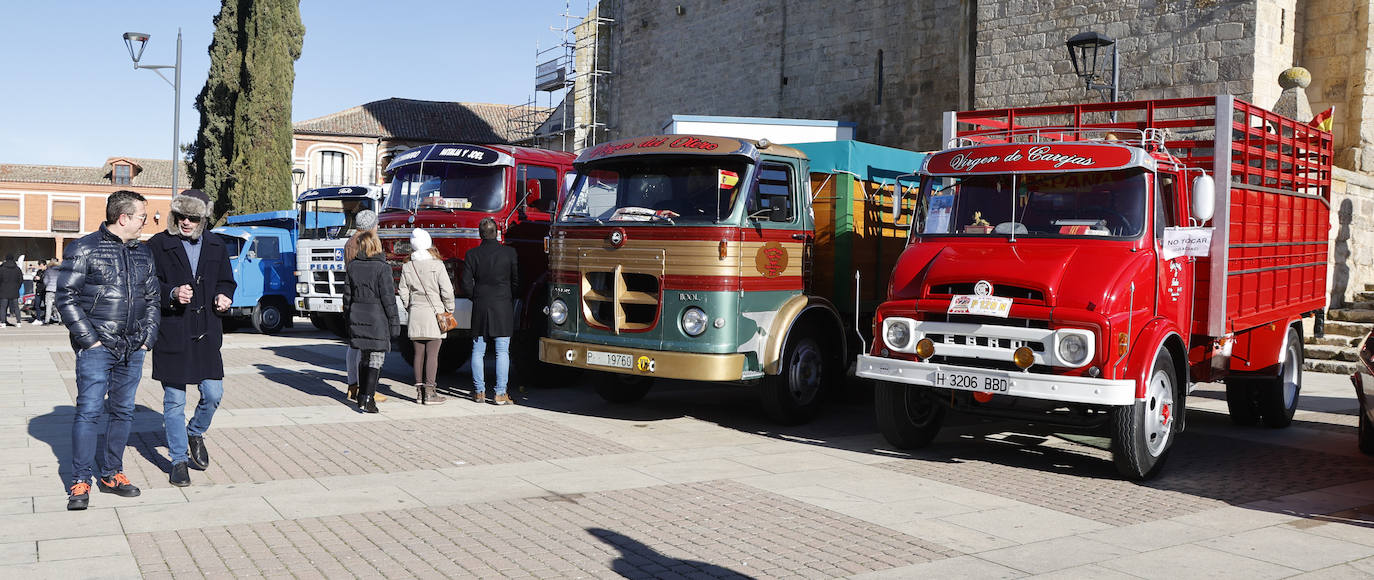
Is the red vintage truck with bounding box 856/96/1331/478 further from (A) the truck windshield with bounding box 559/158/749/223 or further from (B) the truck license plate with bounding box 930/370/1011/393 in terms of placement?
(A) the truck windshield with bounding box 559/158/749/223

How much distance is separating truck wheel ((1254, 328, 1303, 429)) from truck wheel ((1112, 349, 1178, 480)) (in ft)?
9.56

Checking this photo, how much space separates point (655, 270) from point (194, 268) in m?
3.72

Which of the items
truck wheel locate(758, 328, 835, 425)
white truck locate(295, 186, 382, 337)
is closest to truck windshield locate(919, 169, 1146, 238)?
truck wheel locate(758, 328, 835, 425)

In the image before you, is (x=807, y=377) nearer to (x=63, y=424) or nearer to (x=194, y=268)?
(x=194, y=268)

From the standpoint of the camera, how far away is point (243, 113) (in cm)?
3294

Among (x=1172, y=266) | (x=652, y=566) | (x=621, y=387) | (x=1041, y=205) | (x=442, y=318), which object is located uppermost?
(x=1041, y=205)

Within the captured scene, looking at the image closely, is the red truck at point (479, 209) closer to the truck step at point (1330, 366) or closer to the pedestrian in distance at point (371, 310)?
the pedestrian in distance at point (371, 310)

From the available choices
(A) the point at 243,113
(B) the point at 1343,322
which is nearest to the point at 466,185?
(B) the point at 1343,322

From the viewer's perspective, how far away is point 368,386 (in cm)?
992

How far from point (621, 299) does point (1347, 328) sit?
12024mm

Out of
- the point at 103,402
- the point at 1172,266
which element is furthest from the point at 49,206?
the point at 1172,266

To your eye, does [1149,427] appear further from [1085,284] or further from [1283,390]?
[1283,390]

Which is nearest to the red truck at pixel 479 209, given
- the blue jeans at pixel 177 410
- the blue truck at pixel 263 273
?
the blue jeans at pixel 177 410

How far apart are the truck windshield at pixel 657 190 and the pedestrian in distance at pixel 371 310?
5.73 feet
